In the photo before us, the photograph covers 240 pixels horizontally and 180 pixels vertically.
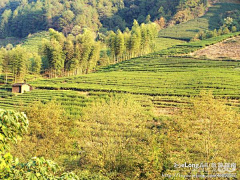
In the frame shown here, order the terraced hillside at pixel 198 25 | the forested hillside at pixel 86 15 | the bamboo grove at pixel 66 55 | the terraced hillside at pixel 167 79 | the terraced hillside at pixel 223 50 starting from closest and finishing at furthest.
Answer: the terraced hillside at pixel 167 79
the bamboo grove at pixel 66 55
the terraced hillside at pixel 223 50
the terraced hillside at pixel 198 25
the forested hillside at pixel 86 15

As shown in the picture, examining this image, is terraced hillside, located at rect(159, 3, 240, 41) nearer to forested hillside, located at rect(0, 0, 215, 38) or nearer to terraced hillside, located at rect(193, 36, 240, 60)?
forested hillside, located at rect(0, 0, 215, 38)

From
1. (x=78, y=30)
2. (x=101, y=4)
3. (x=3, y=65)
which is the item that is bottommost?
(x=3, y=65)

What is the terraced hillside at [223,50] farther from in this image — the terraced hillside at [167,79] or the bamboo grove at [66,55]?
the bamboo grove at [66,55]

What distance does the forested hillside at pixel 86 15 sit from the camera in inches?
5207

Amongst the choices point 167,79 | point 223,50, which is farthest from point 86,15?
point 167,79

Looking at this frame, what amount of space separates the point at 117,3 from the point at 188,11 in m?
64.1

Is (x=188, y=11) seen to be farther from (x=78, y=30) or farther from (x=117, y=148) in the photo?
(x=117, y=148)

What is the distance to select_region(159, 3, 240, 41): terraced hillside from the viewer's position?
9531cm

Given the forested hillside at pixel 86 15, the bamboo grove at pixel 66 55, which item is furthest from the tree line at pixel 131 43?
the forested hillside at pixel 86 15

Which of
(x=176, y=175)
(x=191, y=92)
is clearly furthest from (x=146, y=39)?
(x=176, y=175)

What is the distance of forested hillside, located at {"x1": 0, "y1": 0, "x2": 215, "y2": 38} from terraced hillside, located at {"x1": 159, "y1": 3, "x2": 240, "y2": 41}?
6.67 meters

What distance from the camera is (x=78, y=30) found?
12031 centimetres

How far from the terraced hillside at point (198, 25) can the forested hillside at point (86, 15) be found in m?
6.67

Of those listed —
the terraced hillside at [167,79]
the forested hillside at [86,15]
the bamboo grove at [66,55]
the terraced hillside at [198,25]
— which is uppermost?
the forested hillside at [86,15]
